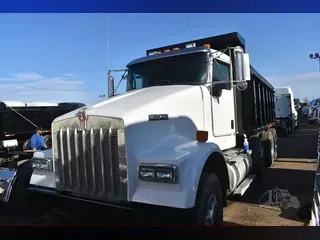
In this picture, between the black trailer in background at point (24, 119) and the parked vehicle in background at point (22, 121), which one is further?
the black trailer in background at point (24, 119)

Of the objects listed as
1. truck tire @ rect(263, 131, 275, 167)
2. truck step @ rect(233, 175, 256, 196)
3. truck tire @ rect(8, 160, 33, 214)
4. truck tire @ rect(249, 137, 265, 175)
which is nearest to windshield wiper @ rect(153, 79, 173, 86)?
truck step @ rect(233, 175, 256, 196)

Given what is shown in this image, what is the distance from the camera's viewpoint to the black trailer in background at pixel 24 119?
39.4 feet

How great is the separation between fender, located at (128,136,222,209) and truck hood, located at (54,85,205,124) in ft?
1.43

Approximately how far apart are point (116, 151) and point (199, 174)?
831mm

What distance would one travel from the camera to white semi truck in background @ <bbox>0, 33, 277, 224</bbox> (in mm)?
3025

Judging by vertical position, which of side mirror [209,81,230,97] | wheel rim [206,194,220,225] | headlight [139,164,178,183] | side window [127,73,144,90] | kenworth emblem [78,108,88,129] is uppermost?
side window [127,73,144,90]

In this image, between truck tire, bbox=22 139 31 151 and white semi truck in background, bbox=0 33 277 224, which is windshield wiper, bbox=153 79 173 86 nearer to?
white semi truck in background, bbox=0 33 277 224

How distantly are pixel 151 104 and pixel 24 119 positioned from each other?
34.5 feet

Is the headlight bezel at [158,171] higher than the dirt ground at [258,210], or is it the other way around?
the headlight bezel at [158,171]

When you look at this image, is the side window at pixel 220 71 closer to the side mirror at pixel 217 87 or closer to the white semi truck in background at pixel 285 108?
the side mirror at pixel 217 87

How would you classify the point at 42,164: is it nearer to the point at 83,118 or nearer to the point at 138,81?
the point at 83,118

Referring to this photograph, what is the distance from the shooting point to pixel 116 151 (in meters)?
3.13

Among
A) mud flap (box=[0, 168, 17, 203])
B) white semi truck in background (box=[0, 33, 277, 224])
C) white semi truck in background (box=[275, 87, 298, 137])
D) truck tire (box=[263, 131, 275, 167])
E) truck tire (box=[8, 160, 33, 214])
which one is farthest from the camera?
white semi truck in background (box=[275, 87, 298, 137])

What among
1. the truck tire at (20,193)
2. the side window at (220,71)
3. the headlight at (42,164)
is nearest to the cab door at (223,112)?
the side window at (220,71)
